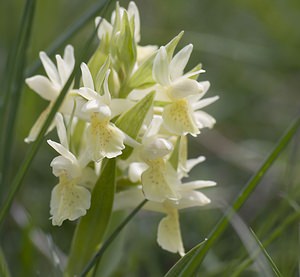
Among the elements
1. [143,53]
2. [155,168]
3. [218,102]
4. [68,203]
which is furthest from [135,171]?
[218,102]

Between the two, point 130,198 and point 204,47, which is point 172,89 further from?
point 204,47

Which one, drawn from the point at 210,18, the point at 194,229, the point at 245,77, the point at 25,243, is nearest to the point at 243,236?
the point at 25,243

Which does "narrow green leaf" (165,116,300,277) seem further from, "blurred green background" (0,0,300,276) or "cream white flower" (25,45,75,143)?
"blurred green background" (0,0,300,276)

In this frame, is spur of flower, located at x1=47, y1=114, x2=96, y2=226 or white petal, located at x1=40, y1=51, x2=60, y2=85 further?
white petal, located at x1=40, y1=51, x2=60, y2=85

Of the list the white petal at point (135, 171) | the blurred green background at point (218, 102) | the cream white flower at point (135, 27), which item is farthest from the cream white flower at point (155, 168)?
the blurred green background at point (218, 102)

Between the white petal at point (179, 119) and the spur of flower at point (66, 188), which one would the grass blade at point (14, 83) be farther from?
the white petal at point (179, 119)

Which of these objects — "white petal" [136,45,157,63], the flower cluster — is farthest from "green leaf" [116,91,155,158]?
"white petal" [136,45,157,63]
